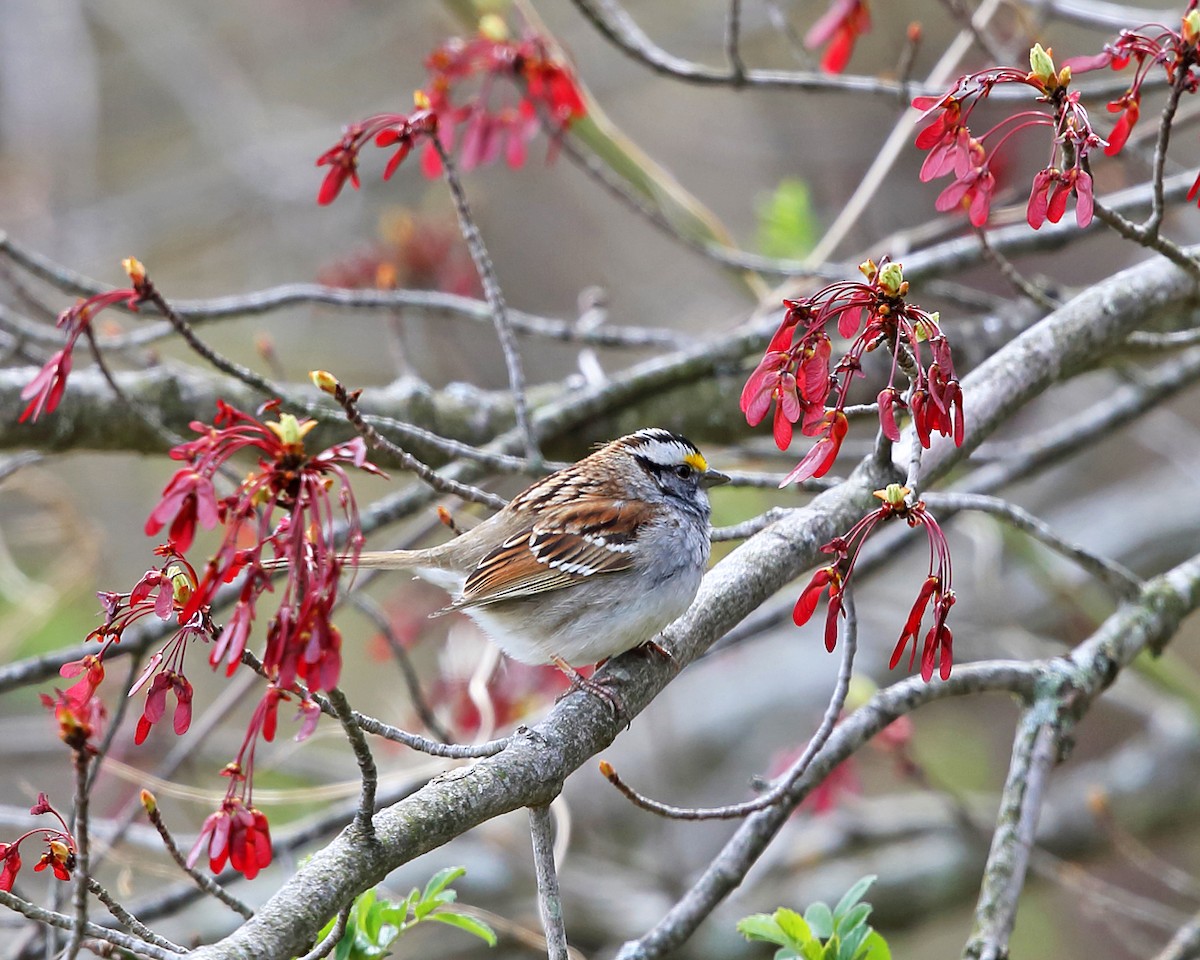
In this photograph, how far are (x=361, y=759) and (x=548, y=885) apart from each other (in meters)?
0.49

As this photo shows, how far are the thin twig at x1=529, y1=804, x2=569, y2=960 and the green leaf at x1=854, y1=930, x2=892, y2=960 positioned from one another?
20.3 inches

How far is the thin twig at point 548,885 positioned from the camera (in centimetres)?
193

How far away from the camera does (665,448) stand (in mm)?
3408

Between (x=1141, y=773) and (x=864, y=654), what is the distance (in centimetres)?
149

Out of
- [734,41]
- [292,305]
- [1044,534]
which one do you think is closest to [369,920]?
[1044,534]

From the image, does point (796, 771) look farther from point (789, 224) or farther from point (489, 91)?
point (789, 224)

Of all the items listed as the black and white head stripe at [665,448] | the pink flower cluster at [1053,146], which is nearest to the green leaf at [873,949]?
the pink flower cluster at [1053,146]

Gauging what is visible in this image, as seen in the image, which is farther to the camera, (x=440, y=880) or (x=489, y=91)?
(x=489, y=91)

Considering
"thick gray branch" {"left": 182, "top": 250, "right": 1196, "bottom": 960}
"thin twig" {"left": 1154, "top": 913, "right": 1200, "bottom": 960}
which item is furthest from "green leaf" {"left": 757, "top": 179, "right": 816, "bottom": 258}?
"thin twig" {"left": 1154, "top": 913, "right": 1200, "bottom": 960}

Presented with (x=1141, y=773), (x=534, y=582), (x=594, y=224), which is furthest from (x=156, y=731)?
(x=594, y=224)

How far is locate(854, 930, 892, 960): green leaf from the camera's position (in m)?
2.06

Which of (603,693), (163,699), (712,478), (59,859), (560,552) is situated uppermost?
(712,478)

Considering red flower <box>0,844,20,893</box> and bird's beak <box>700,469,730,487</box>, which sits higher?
bird's beak <box>700,469,730,487</box>

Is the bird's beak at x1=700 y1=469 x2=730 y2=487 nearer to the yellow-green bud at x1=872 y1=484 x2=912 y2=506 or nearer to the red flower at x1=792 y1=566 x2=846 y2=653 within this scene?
the red flower at x1=792 y1=566 x2=846 y2=653
